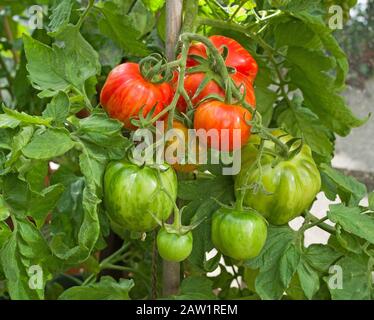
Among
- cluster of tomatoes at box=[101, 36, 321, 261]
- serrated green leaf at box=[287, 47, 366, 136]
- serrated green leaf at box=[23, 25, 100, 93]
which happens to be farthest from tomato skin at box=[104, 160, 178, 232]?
serrated green leaf at box=[287, 47, 366, 136]

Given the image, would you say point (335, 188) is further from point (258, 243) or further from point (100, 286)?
point (100, 286)

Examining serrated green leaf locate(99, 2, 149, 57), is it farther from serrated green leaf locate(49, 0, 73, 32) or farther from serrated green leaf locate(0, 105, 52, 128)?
serrated green leaf locate(0, 105, 52, 128)

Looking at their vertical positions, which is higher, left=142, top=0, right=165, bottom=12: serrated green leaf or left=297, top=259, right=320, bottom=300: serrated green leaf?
left=142, top=0, right=165, bottom=12: serrated green leaf

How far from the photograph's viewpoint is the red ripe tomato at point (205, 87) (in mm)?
610

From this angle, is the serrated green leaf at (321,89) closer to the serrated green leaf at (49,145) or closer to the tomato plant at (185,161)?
the tomato plant at (185,161)

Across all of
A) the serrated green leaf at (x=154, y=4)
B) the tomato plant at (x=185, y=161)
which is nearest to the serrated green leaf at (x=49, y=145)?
the tomato plant at (x=185, y=161)

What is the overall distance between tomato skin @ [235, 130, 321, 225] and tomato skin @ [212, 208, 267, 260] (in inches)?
1.5

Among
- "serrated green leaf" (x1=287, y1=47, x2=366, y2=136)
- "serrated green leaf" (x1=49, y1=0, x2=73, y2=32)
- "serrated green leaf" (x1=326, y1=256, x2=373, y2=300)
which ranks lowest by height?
"serrated green leaf" (x1=326, y1=256, x2=373, y2=300)

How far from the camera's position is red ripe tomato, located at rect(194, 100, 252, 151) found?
572mm

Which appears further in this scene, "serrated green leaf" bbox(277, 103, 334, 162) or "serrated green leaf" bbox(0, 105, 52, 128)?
"serrated green leaf" bbox(277, 103, 334, 162)

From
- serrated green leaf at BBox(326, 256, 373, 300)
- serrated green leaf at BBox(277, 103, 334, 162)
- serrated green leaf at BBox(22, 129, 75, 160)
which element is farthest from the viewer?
serrated green leaf at BBox(277, 103, 334, 162)

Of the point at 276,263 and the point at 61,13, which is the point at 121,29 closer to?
the point at 61,13

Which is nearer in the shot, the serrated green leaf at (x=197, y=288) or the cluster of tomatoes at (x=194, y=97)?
the cluster of tomatoes at (x=194, y=97)

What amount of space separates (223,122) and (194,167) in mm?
95
